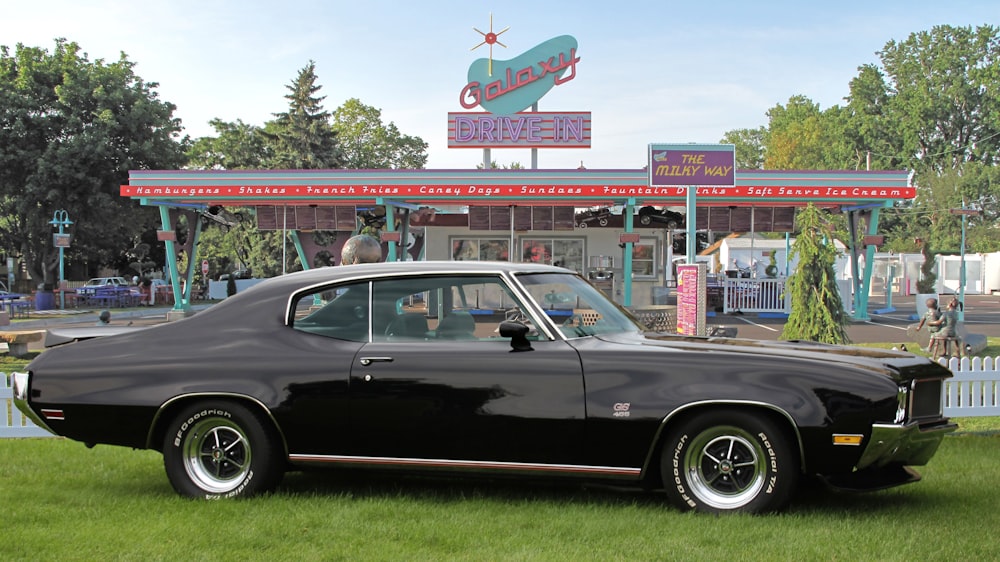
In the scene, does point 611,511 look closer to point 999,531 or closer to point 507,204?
point 999,531

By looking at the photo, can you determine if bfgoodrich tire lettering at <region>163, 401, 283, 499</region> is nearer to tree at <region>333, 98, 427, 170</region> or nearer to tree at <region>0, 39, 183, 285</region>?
tree at <region>0, 39, 183, 285</region>

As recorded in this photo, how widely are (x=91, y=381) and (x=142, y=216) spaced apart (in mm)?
36717

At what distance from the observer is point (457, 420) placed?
4.59 m

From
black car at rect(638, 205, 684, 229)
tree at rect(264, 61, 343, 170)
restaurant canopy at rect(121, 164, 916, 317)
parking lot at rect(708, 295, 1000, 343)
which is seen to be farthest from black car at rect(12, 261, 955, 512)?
tree at rect(264, 61, 343, 170)

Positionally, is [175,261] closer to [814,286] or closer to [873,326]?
[814,286]

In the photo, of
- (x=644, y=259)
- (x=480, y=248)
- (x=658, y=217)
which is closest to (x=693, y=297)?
(x=658, y=217)

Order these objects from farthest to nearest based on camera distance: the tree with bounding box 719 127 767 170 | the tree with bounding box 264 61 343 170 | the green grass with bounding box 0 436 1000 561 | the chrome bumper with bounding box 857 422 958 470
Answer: the tree with bounding box 719 127 767 170 → the tree with bounding box 264 61 343 170 → the chrome bumper with bounding box 857 422 958 470 → the green grass with bounding box 0 436 1000 561

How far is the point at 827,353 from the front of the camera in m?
4.71

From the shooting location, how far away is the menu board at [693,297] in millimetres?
9977

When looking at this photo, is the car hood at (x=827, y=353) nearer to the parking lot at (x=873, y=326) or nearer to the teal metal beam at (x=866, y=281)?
the parking lot at (x=873, y=326)

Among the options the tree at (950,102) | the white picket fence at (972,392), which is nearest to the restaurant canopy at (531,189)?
the white picket fence at (972,392)

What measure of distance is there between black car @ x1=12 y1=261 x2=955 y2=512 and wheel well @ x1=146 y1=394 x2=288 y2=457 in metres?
0.01

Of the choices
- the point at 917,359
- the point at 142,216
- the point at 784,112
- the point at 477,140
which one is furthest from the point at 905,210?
the point at 917,359

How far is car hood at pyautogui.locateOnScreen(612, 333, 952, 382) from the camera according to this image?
4.43m
